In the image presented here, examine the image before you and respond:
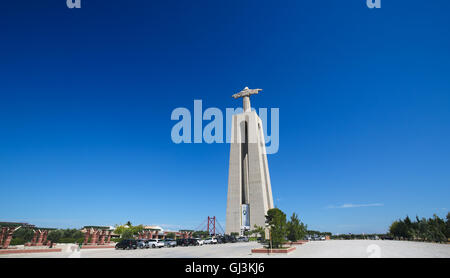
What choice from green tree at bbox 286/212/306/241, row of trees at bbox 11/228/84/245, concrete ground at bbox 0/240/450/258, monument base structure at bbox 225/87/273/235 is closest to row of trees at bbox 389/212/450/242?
concrete ground at bbox 0/240/450/258

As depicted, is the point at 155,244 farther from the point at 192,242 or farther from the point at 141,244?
the point at 192,242

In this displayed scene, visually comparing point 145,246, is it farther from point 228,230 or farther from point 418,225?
point 418,225

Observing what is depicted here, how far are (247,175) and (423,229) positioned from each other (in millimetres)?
40633

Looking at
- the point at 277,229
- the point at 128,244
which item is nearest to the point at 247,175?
the point at 128,244

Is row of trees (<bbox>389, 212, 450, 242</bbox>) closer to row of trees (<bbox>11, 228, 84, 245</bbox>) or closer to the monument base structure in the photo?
the monument base structure

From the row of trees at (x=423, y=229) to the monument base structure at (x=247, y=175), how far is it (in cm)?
2705

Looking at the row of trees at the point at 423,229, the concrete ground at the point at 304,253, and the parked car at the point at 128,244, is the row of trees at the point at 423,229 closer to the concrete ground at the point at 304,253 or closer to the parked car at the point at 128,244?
the concrete ground at the point at 304,253

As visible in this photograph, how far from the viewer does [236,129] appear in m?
72.6

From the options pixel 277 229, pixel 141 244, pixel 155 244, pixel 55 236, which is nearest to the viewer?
pixel 277 229

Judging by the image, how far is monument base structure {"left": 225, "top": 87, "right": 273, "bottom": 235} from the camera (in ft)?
212

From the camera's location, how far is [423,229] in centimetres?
4081

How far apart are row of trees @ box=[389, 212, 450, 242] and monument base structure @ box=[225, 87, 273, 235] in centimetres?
2705
